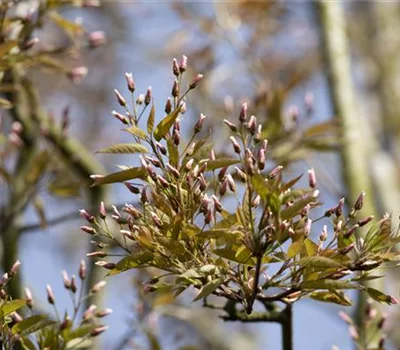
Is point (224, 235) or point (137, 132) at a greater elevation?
point (137, 132)

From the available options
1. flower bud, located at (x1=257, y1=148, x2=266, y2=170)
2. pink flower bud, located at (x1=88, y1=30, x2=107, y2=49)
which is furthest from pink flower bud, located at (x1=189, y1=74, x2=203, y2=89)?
pink flower bud, located at (x1=88, y1=30, x2=107, y2=49)

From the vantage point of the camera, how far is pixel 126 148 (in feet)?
5.59

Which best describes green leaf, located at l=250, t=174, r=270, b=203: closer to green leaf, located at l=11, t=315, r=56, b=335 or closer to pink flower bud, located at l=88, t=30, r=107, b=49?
green leaf, located at l=11, t=315, r=56, b=335

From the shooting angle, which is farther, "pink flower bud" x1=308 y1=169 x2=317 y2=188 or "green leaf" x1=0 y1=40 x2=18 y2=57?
"green leaf" x1=0 y1=40 x2=18 y2=57

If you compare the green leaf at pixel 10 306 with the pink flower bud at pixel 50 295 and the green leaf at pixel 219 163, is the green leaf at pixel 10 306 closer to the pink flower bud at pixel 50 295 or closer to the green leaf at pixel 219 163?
the pink flower bud at pixel 50 295

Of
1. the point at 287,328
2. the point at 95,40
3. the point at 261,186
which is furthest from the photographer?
the point at 95,40

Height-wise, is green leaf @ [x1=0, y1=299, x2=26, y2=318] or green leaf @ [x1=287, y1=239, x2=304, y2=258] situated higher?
green leaf @ [x1=287, y1=239, x2=304, y2=258]

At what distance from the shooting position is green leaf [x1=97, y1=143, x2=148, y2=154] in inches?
66.5

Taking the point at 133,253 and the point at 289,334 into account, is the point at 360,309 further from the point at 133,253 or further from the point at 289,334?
the point at 133,253

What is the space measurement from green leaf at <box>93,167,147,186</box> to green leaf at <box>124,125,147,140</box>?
3.0 inches

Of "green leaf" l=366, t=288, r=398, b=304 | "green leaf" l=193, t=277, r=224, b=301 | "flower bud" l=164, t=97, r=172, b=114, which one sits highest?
"flower bud" l=164, t=97, r=172, b=114

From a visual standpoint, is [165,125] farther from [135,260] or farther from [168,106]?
[135,260]

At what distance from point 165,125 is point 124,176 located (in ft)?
0.44

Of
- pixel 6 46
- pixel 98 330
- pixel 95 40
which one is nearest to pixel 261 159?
pixel 98 330
